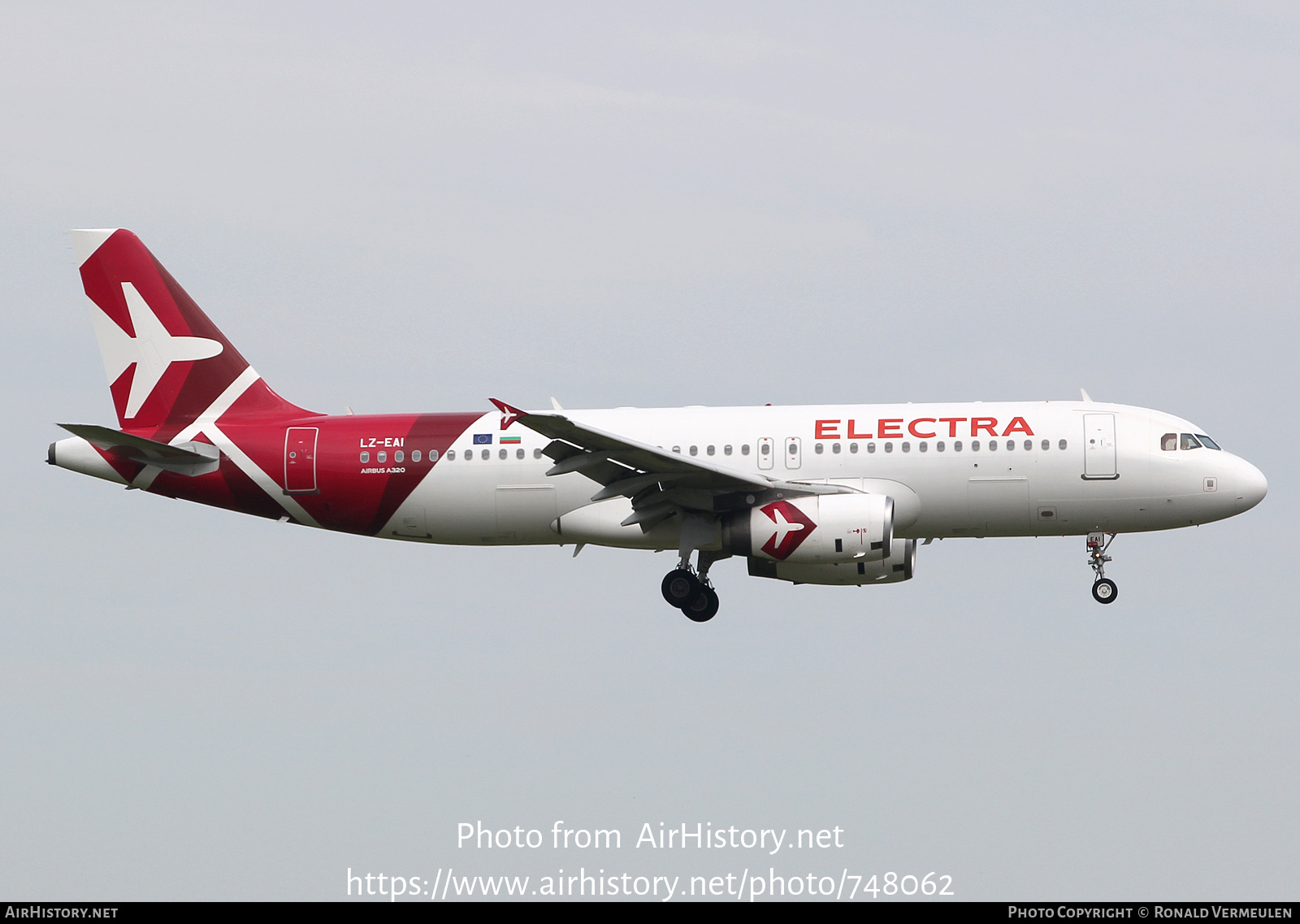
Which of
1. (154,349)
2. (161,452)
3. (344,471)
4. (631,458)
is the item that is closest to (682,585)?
(631,458)

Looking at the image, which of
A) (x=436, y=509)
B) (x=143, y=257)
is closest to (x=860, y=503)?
(x=436, y=509)

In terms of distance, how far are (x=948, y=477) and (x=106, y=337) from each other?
20135 millimetres

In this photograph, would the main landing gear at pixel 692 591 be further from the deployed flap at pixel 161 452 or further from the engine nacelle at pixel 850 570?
the deployed flap at pixel 161 452

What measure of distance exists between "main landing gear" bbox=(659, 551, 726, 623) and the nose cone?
1124 cm

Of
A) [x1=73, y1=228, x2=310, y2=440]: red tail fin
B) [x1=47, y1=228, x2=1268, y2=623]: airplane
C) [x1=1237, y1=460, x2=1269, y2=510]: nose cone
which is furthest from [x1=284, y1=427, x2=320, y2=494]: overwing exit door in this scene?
[x1=1237, y1=460, x2=1269, y2=510]: nose cone

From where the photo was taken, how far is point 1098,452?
31266 millimetres

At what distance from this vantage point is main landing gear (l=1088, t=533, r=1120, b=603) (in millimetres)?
32031

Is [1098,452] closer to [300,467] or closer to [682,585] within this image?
[682,585]

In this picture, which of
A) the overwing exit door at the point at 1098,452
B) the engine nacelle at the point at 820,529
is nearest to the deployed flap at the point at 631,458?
the engine nacelle at the point at 820,529

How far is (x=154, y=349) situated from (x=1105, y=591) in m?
22.6

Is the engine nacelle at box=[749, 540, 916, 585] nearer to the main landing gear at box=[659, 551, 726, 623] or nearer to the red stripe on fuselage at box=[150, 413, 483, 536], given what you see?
the main landing gear at box=[659, 551, 726, 623]

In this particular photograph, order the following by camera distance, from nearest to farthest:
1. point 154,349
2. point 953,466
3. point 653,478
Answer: point 653,478 → point 953,466 → point 154,349

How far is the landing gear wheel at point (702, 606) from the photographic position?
106 feet

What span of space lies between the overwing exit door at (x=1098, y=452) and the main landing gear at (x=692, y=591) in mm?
8194
